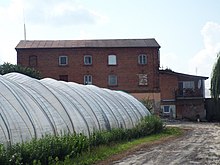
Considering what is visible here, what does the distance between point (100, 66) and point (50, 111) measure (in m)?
41.8

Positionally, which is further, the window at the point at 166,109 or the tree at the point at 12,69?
the window at the point at 166,109

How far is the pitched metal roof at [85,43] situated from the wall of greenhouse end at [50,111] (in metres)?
31.0

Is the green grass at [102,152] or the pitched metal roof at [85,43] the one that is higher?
the pitched metal roof at [85,43]

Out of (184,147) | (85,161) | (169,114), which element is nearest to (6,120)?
(85,161)

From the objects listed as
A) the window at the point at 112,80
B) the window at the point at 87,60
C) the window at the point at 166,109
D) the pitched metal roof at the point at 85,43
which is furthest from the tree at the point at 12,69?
the window at the point at 166,109

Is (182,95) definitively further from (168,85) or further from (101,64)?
(101,64)

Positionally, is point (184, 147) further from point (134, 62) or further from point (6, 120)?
point (134, 62)

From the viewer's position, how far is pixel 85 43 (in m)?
61.8

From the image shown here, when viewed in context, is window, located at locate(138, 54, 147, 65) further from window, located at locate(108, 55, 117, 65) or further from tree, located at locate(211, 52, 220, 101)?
tree, located at locate(211, 52, 220, 101)

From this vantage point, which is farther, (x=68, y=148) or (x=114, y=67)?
(x=114, y=67)

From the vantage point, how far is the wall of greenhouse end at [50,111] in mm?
15219

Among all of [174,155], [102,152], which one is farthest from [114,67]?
[174,155]

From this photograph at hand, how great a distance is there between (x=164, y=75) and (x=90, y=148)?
146 feet

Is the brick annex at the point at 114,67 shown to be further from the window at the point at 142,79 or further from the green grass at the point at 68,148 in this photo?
the green grass at the point at 68,148
